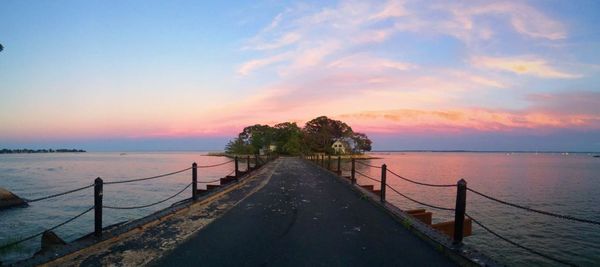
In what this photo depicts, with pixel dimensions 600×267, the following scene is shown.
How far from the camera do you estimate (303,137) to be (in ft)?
350

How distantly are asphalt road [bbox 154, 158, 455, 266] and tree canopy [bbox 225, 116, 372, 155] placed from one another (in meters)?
87.4

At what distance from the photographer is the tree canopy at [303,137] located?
103 meters

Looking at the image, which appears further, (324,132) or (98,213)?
(324,132)

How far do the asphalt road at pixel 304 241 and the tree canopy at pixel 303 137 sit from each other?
8744 centimetres

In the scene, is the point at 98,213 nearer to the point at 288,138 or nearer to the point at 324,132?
the point at 288,138

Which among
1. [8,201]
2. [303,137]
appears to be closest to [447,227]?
[8,201]

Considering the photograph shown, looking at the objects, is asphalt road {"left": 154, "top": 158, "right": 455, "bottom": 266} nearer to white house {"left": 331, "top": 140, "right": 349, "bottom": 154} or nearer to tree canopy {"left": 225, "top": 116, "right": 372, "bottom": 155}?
tree canopy {"left": 225, "top": 116, "right": 372, "bottom": 155}

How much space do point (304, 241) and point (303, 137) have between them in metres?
100

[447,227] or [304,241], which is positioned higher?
[304,241]

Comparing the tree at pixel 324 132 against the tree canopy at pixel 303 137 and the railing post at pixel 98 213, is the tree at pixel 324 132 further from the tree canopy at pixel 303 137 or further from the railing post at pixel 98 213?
the railing post at pixel 98 213

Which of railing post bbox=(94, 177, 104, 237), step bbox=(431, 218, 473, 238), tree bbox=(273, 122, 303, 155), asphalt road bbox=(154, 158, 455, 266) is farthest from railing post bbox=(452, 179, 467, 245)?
tree bbox=(273, 122, 303, 155)

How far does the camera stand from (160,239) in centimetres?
657

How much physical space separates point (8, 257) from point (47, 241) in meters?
5.40

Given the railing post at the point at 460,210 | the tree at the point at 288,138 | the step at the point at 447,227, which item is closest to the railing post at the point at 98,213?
the railing post at the point at 460,210
